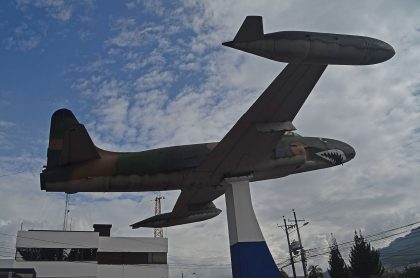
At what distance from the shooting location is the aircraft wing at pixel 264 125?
13578 millimetres

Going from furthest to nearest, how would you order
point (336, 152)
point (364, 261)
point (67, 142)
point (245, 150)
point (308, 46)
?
1. point (364, 261)
2. point (336, 152)
3. point (245, 150)
4. point (67, 142)
5. point (308, 46)

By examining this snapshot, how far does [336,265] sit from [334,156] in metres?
36.4

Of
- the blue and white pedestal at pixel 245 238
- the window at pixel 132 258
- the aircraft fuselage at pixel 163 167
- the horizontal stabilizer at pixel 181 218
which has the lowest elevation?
the blue and white pedestal at pixel 245 238

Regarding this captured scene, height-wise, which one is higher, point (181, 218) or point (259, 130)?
point (259, 130)

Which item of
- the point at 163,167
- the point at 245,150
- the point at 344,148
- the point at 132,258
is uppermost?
the point at 132,258

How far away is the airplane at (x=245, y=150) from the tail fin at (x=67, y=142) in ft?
0.13

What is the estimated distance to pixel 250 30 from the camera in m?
10.8

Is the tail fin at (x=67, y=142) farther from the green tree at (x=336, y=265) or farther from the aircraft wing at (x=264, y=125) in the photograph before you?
the green tree at (x=336, y=265)

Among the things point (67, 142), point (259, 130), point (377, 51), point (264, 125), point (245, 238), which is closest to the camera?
point (377, 51)

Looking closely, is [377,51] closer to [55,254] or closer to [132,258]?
[55,254]

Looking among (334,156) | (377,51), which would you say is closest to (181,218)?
(334,156)

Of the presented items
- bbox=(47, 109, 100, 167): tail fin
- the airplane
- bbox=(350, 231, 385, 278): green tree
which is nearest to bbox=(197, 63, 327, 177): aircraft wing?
the airplane

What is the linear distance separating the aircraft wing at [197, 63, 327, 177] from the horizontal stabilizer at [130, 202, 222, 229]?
4.54 meters

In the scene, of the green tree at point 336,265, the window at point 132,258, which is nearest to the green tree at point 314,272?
the green tree at point 336,265
